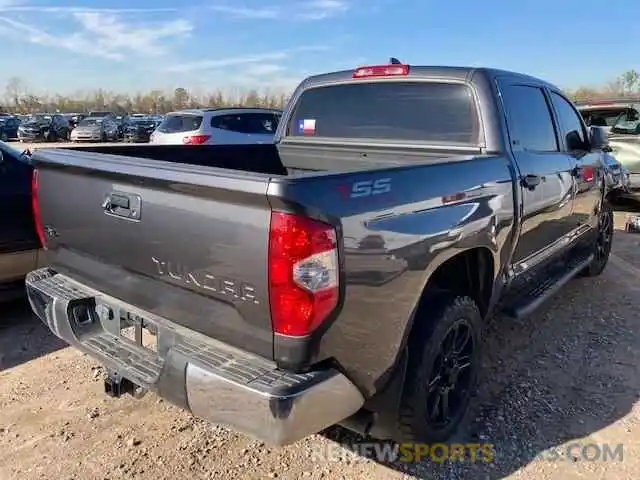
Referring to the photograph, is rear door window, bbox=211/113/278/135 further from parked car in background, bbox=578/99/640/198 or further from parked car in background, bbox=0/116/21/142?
parked car in background, bbox=0/116/21/142

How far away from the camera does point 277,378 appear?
2070mm

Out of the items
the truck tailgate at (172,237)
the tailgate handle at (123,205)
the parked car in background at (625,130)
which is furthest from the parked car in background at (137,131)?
the tailgate handle at (123,205)

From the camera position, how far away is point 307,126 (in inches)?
175

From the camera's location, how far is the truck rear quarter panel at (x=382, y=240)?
2.07 meters

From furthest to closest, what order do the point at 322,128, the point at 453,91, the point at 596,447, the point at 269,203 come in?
the point at 322,128 → the point at 453,91 → the point at 596,447 → the point at 269,203

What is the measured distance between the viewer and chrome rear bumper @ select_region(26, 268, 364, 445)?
2.02 metres

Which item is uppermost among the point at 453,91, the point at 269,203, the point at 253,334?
→ the point at 453,91

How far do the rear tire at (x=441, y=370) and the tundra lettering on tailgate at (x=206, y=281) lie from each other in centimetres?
95

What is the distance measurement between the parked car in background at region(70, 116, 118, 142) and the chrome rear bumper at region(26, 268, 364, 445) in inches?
1245

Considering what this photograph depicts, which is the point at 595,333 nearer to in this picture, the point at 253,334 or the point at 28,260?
the point at 253,334

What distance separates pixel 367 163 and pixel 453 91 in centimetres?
73

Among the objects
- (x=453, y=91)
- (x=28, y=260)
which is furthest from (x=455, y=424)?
(x=28, y=260)

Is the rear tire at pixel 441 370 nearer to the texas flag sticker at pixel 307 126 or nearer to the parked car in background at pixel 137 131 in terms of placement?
the texas flag sticker at pixel 307 126

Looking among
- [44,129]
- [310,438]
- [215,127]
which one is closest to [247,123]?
[215,127]
